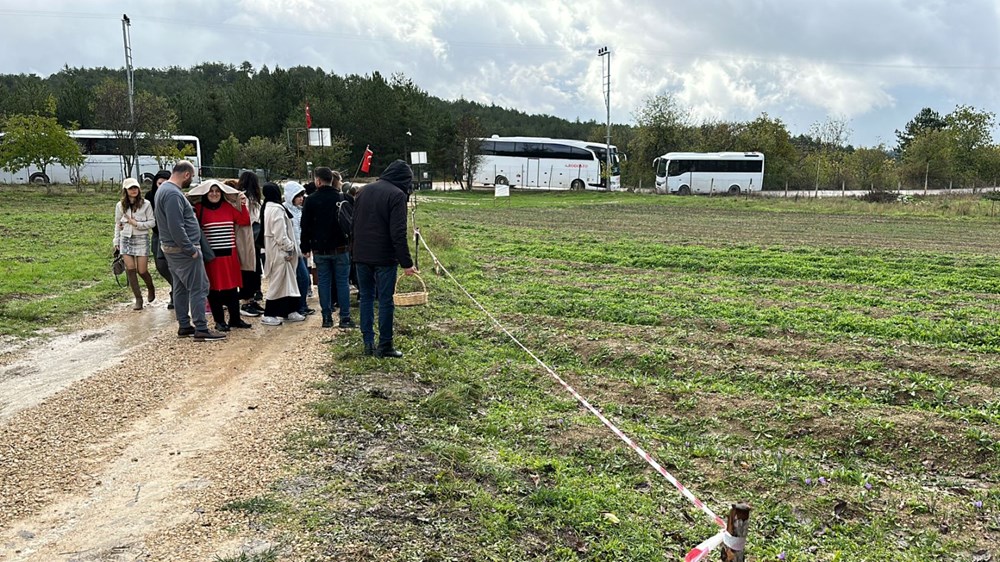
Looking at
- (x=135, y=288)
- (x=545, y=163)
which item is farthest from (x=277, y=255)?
(x=545, y=163)

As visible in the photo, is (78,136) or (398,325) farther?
(78,136)

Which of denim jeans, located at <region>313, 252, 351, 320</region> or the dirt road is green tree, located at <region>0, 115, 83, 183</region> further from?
denim jeans, located at <region>313, 252, 351, 320</region>

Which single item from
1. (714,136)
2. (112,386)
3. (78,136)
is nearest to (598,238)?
(112,386)

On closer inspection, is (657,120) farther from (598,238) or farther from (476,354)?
(476,354)

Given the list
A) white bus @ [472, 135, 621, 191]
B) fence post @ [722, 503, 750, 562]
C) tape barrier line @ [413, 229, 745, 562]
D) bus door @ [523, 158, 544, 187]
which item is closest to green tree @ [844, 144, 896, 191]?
white bus @ [472, 135, 621, 191]

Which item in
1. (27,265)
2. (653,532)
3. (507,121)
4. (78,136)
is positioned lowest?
(653,532)

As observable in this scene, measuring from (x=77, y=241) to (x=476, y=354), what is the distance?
11.5 meters

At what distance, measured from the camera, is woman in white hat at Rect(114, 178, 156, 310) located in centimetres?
828

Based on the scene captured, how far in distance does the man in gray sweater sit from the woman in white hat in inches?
62.7

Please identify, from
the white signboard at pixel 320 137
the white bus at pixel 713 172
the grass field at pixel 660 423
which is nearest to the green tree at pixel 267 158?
the white signboard at pixel 320 137

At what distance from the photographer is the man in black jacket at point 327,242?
759cm

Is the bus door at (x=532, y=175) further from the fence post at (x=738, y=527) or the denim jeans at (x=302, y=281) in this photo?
the fence post at (x=738, y=527)

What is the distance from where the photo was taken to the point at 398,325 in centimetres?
805

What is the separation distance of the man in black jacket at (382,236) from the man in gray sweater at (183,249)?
5.58ft
